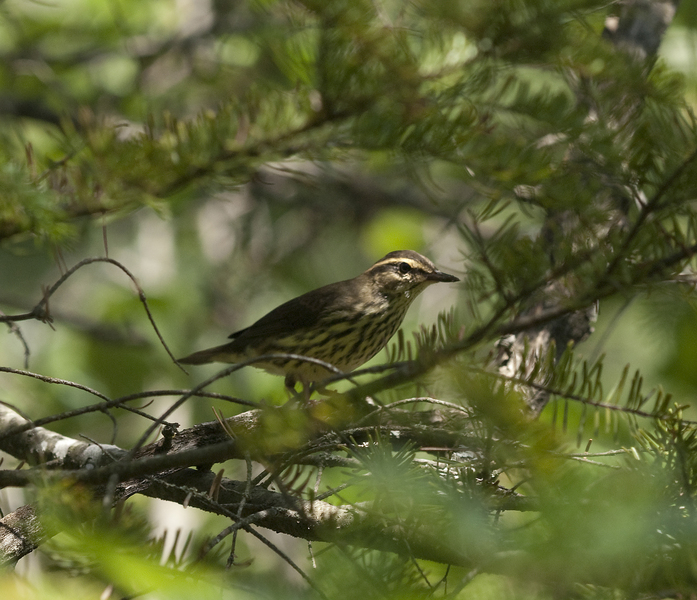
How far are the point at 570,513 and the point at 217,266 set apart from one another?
256 inches

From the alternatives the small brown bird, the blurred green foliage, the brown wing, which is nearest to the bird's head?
the small brown bird

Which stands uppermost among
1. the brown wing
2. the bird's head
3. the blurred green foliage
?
the bird's head

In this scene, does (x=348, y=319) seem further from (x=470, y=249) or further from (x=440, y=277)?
Result: (x=470, y=249)

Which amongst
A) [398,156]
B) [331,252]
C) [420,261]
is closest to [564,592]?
A: [398,156]

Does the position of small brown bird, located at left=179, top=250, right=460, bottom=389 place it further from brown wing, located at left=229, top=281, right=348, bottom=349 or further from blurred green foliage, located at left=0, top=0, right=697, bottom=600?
blurred green foliage, located at left=0, top=0, right=697, bottom=600

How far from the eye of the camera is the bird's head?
449 centimetres

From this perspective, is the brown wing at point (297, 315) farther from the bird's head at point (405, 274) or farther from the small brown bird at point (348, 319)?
the bird's head at point (405, 274)

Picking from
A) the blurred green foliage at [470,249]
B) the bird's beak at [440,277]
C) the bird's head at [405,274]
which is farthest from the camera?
the bird's head at [405,274]

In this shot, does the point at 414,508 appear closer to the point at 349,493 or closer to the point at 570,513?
the point at 570,513

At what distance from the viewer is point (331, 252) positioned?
9250mm

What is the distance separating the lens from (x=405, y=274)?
4.61 meters

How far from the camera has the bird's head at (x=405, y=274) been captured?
449cm

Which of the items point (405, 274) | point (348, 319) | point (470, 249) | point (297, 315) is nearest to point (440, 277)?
point (405, 274)

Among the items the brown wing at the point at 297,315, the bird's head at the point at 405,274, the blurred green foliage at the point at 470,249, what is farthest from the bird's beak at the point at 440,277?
the blurred green foliage at the point at 470,249
